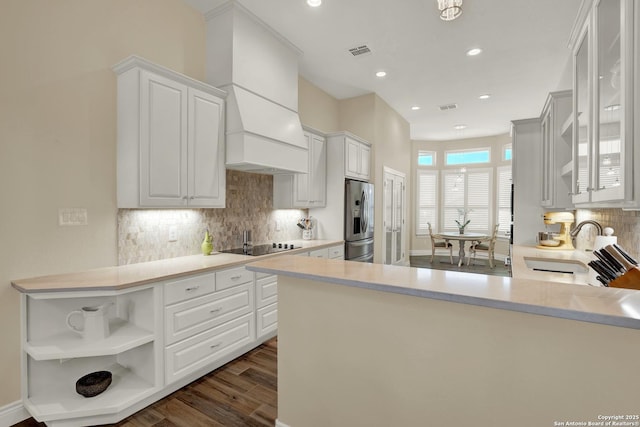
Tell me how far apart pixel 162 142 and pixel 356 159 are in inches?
117

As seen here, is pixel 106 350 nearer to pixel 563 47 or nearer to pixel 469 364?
pixel 469 364

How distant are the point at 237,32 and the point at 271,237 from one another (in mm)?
2408

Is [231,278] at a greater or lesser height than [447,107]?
lesser

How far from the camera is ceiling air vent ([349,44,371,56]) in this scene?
3.69 m

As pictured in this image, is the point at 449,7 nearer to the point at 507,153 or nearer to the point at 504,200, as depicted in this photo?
the point at 507,153

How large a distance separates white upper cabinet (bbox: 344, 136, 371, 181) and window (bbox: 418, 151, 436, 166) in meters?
4.43

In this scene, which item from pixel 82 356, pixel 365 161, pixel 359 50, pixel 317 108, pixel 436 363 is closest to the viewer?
pixel 436 363

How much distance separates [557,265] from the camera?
2.74 metres

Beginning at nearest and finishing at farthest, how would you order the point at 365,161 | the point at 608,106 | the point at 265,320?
1. the point at 608,106
2. the point at 265,320
3. the point at 365,161

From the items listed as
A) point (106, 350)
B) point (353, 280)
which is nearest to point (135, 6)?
point (106, 350)

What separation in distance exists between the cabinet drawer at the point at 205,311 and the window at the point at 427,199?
7.06 m

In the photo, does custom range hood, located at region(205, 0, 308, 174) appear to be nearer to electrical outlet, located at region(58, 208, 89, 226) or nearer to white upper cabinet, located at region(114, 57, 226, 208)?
white upper cabinet, located at region(114, 57, 226, 208)

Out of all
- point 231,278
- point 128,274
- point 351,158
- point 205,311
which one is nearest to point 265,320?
point 231,278

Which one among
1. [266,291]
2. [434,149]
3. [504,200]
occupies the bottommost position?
[266,291]
